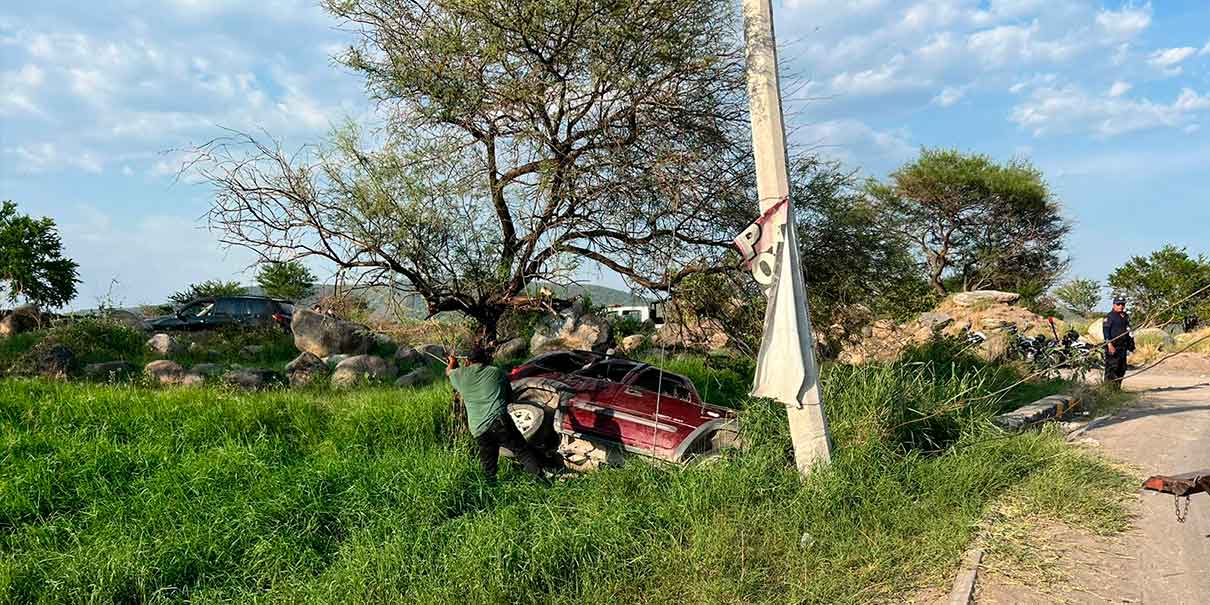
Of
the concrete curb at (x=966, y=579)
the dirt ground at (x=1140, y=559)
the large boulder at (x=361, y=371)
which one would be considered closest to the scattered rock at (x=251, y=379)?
the large boulder at (x=361, y=371)

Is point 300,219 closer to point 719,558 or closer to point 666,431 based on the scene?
point 666,431

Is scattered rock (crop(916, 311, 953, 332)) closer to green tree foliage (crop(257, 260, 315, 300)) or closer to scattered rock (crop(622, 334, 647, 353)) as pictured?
scattered rock (crop(622, 334, 647, 353))

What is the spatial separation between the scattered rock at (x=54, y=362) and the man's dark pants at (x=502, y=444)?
7760 millimetres

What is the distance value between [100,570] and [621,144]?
6.40 m

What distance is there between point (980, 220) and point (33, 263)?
119 ft

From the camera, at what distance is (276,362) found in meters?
16.6

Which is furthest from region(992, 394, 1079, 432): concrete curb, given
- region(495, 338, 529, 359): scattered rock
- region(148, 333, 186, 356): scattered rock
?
region(148, 333, 186, 356): scattered rock

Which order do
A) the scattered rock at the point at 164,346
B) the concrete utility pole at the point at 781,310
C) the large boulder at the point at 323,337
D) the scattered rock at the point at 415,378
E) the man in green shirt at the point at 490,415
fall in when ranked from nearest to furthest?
the concrete utility pole at the point at 781,310 → the man in green shirt at the point at 490,415 → the scattered rock at the point at 415,378 → the scattered rock at the point at 164,346 → the large boulder at the point at 323,337

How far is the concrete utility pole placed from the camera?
25.1 feet

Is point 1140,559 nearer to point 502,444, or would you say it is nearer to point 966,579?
point 966,579

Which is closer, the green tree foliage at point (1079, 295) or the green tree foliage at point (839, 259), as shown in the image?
the green tree foliage at point (839, 259)

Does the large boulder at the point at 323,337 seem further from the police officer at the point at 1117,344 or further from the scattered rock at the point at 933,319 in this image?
the scattered rock at the point at 933,319

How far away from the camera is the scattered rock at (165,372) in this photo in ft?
42.3

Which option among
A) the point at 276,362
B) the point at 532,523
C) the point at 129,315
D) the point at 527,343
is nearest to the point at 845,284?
the point at 532,523
